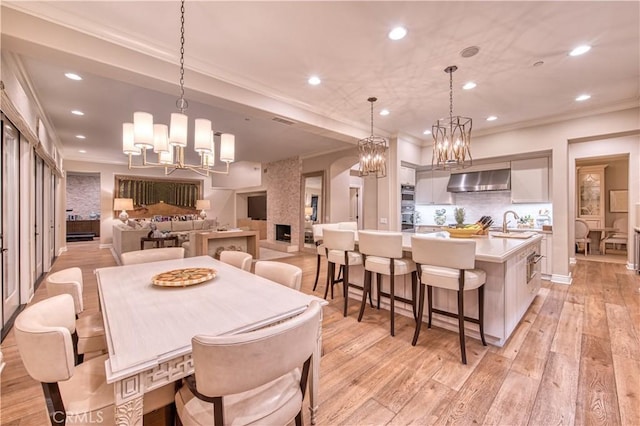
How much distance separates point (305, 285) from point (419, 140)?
4223 millimetres

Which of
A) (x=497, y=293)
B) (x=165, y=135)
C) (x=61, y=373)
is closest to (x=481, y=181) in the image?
(x=497, y=293)

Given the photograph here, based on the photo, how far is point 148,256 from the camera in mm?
2777

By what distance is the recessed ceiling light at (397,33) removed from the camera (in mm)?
2367

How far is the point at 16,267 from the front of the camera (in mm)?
3289

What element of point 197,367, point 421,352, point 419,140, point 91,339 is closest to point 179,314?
point 197,367

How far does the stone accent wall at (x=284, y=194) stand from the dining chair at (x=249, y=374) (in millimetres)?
6660

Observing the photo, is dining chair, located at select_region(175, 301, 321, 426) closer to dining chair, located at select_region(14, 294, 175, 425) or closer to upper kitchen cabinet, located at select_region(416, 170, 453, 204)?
dining chair, located at select_region(14, 294, 175, 425)

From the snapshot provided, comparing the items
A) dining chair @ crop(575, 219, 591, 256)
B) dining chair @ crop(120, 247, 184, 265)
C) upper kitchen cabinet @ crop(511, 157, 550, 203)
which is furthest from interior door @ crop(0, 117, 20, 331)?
dining chair @ crop(575, 219, 591, 256)

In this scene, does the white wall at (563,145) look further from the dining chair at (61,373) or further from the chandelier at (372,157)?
the dining chair at (61,373)

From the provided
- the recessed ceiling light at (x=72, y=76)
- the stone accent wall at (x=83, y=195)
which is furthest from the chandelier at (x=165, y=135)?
the stone accent wall at (x=83, y=195)

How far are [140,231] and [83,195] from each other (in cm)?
768

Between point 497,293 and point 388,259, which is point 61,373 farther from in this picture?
point 497,293

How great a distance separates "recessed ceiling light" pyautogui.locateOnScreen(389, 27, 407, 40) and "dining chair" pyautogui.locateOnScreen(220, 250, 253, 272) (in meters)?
2.48

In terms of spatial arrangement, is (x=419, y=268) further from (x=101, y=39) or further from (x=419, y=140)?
(x=419, y=140)
